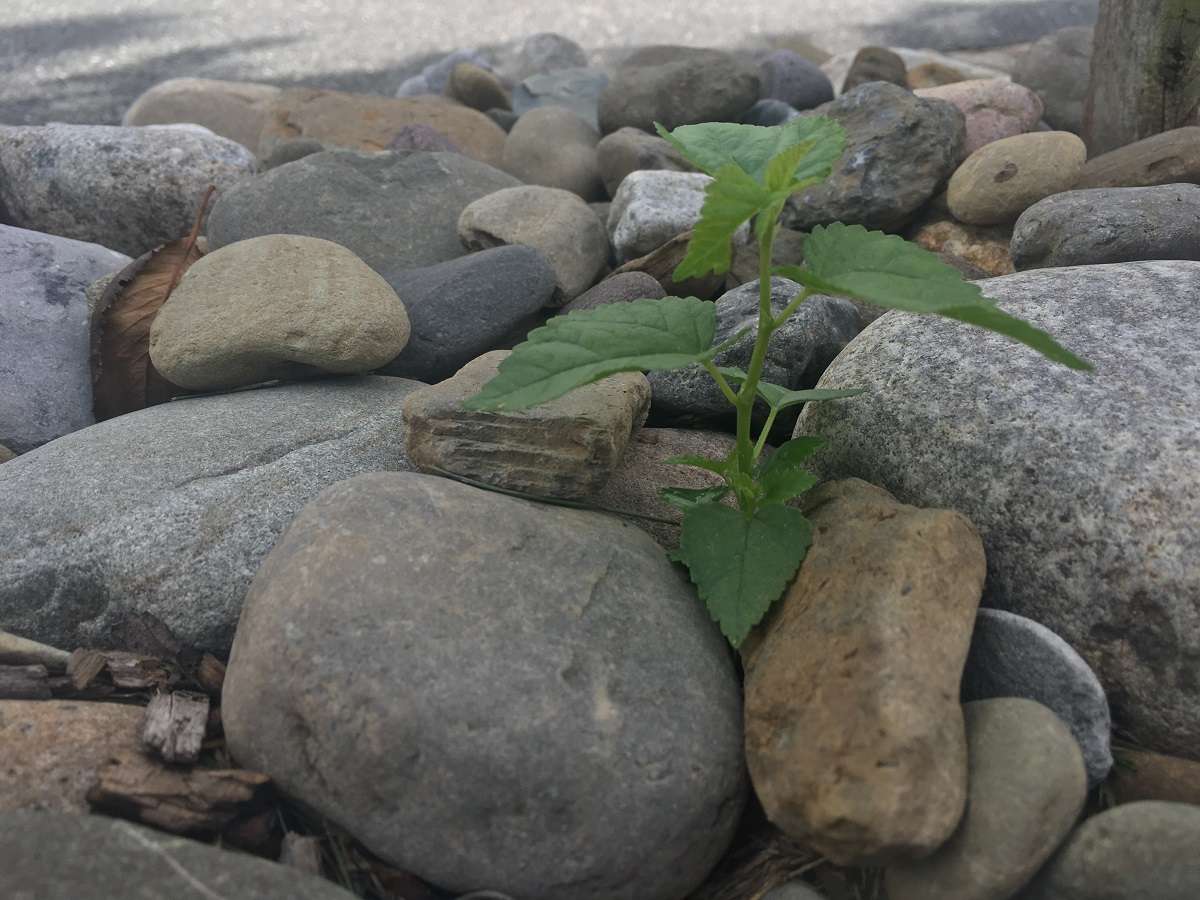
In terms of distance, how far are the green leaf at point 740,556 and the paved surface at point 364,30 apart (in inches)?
315

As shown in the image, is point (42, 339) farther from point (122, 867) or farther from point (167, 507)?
point (122, 867)

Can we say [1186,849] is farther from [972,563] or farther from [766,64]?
[766,64]

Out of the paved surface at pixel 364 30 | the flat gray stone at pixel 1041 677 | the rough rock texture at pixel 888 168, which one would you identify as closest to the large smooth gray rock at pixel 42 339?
the rough rock texture at pixel 888 168

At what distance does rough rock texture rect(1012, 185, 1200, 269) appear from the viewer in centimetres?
304

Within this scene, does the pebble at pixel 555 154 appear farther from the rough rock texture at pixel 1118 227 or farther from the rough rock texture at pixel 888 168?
the rough rock texture at pixel 1118 227

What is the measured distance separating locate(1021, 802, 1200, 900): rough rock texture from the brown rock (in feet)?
8.27

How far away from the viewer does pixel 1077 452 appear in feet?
7.12

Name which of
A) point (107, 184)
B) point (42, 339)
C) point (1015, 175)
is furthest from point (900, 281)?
point (107, 184)

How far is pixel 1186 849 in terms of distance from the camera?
1633 mm

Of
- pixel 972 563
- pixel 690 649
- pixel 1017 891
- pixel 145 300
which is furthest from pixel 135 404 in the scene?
pixel 1017 891

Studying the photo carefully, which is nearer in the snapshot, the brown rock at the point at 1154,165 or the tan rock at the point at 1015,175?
the brown rock at the point at 1154,165

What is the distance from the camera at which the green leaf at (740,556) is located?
200cm

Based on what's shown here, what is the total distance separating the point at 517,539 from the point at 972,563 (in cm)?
92

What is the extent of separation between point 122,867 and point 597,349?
1177 mm
